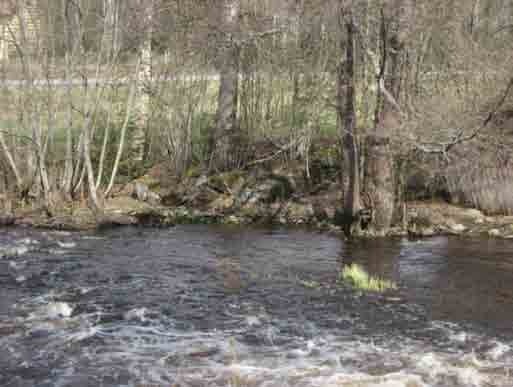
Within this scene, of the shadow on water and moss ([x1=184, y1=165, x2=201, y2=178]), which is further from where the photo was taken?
moss ([x1=184, y1=165, x2=201, y2=178])

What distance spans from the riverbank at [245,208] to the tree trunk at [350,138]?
389 mm

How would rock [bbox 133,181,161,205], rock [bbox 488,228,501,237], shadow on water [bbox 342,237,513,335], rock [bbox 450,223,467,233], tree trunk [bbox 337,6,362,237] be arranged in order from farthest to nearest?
rock [bbox 133,181,161,205] → rock [bbox 450,223,467,233] → rock [bbox 488,228,501,237] → tree trunk [bbox 337,6,362,237] → shadow on water [bbox 342,237,513,335]

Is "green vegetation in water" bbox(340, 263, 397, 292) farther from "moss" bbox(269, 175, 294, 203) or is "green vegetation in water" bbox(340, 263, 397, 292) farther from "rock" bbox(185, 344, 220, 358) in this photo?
→ "moss" bbox(269, 175, 294, 203)

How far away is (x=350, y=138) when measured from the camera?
13766mm

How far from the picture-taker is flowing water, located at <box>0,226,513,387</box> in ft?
22.3

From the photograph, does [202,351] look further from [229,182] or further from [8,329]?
[229,182]

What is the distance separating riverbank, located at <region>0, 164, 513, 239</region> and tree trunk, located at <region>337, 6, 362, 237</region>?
39 cm

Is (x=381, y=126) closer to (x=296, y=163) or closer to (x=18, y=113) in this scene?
(x=296, y=163)

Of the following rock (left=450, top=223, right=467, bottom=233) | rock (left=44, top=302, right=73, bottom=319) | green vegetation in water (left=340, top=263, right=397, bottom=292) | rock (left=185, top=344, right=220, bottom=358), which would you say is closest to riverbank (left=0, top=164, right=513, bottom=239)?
rock (left=450, top=223, right=467, bottom=233)

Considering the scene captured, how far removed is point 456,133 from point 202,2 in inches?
262

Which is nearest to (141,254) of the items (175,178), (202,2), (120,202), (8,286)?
(8,286)

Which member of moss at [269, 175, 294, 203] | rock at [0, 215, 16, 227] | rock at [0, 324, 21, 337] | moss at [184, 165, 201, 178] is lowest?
rock at [0, 215, 16, 227]

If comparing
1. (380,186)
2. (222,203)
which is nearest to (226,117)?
(222,203)

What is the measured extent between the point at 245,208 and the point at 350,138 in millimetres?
3120
